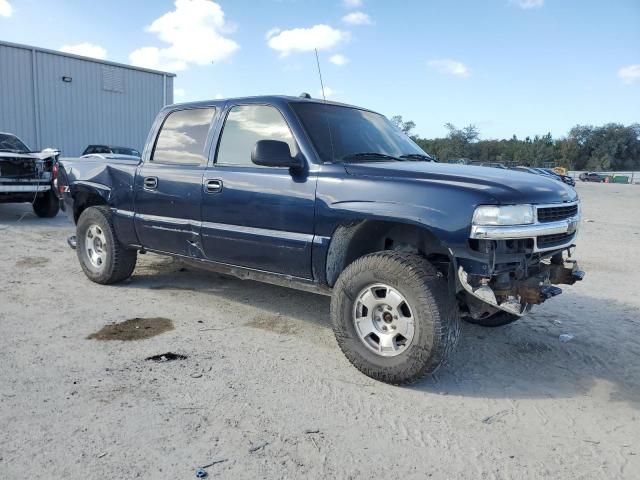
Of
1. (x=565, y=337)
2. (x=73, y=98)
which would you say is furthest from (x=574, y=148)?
(x=565, y=337)

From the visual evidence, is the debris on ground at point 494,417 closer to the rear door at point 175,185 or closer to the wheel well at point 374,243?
the wheel well at point 374,243

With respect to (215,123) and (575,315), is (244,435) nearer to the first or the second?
(215,123)

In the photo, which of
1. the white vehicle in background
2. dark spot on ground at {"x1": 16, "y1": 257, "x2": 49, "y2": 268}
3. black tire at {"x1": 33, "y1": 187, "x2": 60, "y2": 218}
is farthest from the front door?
black tire at {"x1": 33, "y1": 187, "x2": 60, "y2": 218}

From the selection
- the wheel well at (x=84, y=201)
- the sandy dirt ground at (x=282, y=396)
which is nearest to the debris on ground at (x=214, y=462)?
the sandy dirt ground at (x=282, y=396)

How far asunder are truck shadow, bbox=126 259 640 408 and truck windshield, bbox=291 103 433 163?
151 centimetres

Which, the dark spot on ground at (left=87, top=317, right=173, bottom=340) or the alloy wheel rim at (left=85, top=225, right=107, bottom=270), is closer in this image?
the dark spot on ground at (left=87, top=317, right=173, bottom=340)

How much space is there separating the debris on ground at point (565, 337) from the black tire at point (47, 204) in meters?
10.2

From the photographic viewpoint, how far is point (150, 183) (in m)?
4.90

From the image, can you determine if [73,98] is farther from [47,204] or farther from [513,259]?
[513,259]

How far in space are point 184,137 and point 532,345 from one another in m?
3.54

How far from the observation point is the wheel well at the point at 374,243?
146 inches

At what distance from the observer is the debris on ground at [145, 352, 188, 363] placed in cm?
367

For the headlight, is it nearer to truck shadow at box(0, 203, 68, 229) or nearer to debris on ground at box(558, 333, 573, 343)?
debris on ground at box(558, 333, 573, 343)

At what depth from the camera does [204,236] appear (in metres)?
4.45
